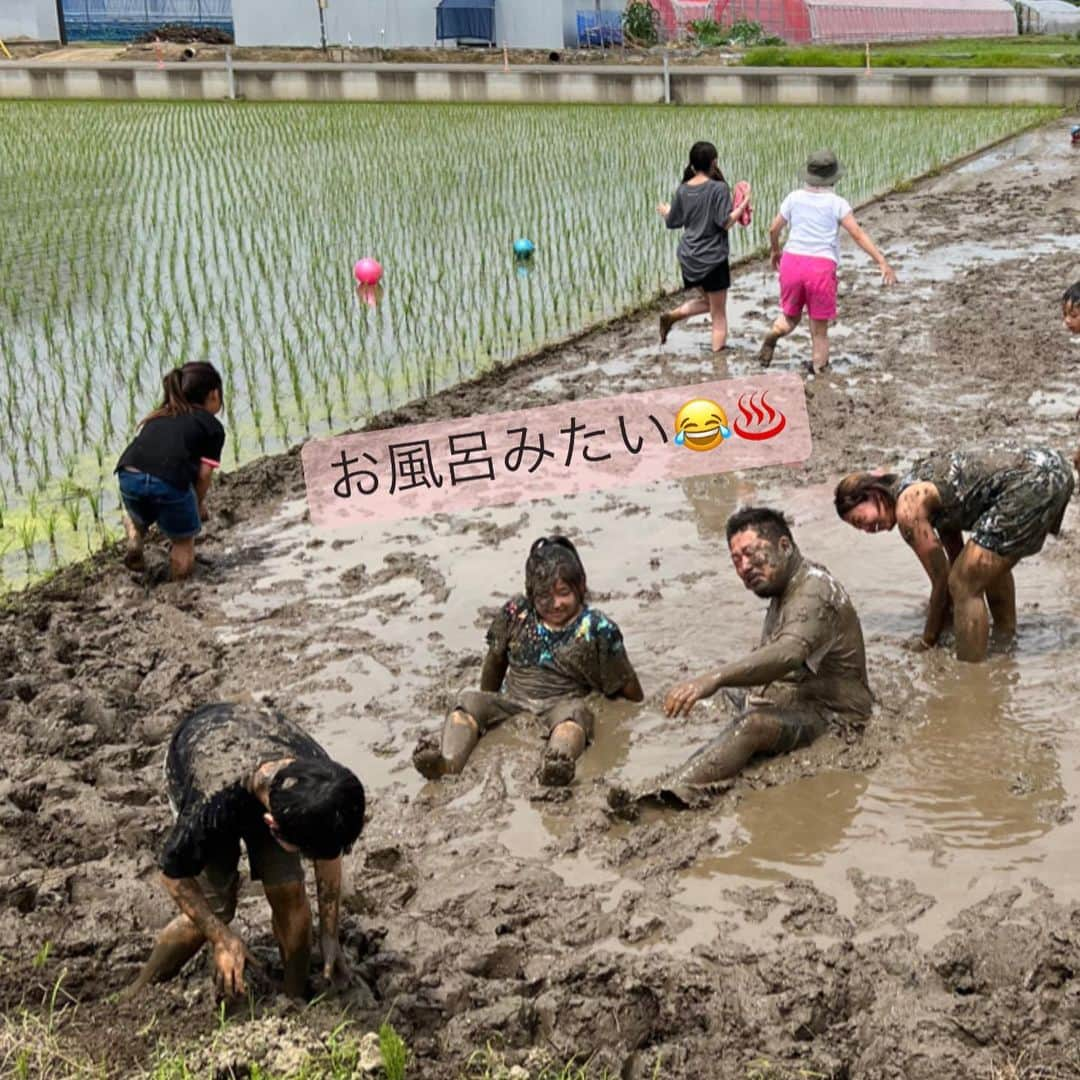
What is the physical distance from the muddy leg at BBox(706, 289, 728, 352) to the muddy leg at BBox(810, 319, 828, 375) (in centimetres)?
75

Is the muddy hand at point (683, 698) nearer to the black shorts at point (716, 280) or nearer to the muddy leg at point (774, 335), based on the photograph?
the muddy leg at point (774, 335)

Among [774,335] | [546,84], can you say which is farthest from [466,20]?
[774,335]

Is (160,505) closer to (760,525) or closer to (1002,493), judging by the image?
(760,525)

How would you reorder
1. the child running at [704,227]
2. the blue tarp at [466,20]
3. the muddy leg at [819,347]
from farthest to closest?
the blue tarp at [466,20] < the child running at [704,227] < the muddy leg at [819,347]

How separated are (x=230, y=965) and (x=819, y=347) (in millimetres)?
6184

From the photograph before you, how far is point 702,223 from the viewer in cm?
897

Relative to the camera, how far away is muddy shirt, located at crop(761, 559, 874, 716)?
441 cm

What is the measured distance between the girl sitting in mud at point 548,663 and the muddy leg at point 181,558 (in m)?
1.77

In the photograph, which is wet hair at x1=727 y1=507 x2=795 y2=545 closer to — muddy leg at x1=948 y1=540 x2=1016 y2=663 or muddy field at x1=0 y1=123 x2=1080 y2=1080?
muddy field at x1=0 y1=123 x2=1080 y2=1080

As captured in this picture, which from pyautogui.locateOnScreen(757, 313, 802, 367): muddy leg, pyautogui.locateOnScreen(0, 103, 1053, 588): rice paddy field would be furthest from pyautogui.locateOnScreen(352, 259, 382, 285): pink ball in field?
pyautogui.locateOnScreen(757, 313, 802, 367): muddy leg

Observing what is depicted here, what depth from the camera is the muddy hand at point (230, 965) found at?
3.21 m

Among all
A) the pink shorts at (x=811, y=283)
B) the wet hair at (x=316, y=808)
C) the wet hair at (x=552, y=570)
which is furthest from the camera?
the pink shorts at (x=811, y=283)

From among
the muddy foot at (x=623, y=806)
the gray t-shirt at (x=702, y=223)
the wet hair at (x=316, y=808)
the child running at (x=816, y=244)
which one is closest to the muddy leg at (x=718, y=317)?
the gray t-shirt at (x=702, y=223)

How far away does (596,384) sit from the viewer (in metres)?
8.59
